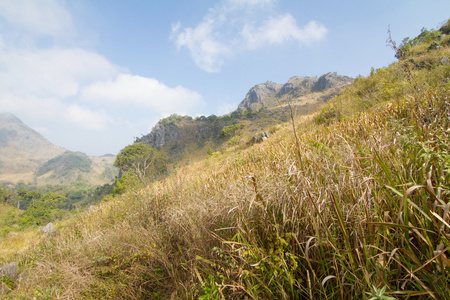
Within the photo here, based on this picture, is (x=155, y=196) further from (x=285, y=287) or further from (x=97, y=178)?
(x=97, y=178)

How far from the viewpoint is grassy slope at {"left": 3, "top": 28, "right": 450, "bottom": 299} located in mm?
1023

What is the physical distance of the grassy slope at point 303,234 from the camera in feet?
3.36

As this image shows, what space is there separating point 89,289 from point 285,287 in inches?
95.4

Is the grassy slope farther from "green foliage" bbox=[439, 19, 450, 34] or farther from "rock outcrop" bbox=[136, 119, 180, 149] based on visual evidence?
"rock outcrop" bbox=[136, 119, 180, 149]

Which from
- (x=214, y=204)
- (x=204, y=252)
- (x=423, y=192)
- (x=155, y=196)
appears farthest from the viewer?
(x=155, y=196)

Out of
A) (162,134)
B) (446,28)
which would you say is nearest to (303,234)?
(446,28)

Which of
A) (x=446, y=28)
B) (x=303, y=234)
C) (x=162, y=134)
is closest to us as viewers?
(x=303, y=234)

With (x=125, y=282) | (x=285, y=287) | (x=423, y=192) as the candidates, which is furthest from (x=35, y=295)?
(x=423, y=192)

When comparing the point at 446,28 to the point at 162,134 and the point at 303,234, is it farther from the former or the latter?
the point at 162,134

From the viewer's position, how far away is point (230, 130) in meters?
46.1

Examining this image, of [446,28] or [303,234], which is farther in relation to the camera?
[446,28]

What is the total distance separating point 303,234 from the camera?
1461 mm

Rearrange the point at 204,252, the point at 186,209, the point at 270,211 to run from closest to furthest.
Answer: the point at 270,211 → the point at 204,252 → the point at 186,209

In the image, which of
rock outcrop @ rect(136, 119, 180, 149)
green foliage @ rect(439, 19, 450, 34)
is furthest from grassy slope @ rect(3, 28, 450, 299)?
rock outcrop @ rect(136, 119, 180, 149)
